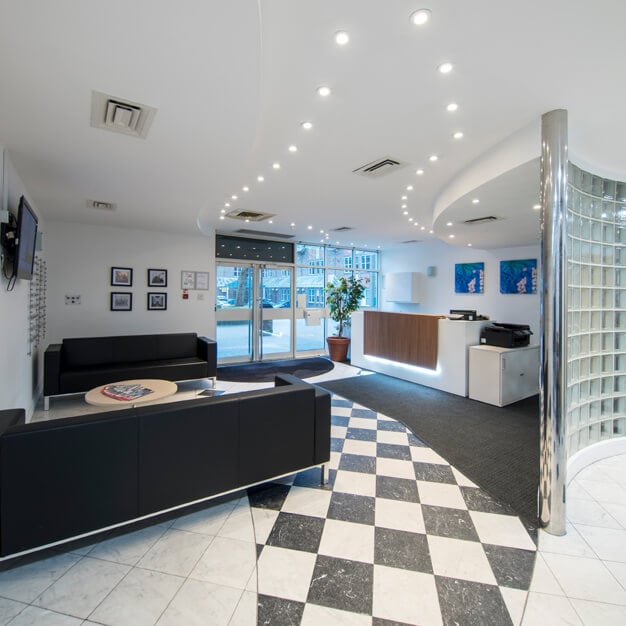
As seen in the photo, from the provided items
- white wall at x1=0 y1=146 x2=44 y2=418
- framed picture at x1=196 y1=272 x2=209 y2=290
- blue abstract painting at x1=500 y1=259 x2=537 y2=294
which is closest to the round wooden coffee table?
white wall at x1=0 y1=146 x2=44 y2=418


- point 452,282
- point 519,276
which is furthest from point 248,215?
point 519,276

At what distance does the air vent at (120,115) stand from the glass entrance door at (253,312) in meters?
5.08

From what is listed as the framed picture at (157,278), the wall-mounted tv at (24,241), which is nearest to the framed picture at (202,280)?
the framed picture at (157,278)

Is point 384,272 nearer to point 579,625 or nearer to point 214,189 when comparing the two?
point 214,189

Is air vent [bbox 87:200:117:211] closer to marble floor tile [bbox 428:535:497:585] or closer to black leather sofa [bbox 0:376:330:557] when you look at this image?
black leather sofa [bbox 0:376:330:557]

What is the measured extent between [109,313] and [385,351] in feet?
16.6

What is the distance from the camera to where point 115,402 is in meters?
3.25

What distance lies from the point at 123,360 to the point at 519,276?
7421 millimetres

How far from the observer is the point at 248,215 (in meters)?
5.88

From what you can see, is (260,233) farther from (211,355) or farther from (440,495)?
(440,495)

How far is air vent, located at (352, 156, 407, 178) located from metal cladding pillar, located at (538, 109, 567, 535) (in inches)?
61.0

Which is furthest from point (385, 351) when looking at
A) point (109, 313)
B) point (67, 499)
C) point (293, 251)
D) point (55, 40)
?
point (55, 40)

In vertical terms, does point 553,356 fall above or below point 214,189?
below

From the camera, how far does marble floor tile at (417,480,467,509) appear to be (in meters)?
2.52
